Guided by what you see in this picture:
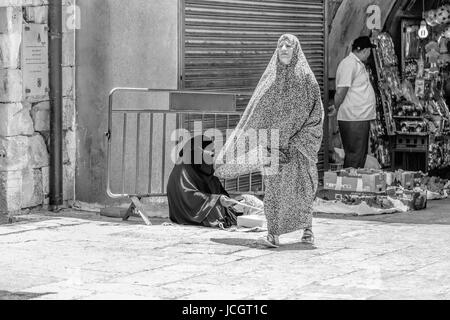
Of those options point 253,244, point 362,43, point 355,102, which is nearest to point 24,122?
point 253,244

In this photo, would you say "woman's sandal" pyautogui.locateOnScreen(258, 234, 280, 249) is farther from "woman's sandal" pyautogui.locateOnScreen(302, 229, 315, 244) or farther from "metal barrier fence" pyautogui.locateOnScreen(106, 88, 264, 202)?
"metal barrier fence" pyautogui.locateOnScreen(106, 88, 264, 202)

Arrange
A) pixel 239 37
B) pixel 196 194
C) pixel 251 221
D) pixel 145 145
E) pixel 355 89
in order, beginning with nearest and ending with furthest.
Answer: pixel 251 221 < pixel 196 194 < pixel 145 145 < pixel 239 37 < pixel 355 89

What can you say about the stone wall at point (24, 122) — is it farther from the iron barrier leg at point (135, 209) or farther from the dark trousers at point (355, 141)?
the dark trousers at point (355, 141)

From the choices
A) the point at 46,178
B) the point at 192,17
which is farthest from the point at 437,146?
the point at 46,178

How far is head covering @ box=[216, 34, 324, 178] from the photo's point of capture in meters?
9.34

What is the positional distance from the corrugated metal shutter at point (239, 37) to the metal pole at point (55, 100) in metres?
1.23

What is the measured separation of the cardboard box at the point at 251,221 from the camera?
34.1 feet

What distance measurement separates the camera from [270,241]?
9320 mm

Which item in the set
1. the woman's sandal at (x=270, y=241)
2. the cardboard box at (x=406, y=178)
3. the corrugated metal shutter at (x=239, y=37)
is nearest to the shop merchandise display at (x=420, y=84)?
the corrugated metal shutter at (x=239, y=37)

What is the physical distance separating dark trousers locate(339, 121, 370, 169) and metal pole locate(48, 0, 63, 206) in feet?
11.2

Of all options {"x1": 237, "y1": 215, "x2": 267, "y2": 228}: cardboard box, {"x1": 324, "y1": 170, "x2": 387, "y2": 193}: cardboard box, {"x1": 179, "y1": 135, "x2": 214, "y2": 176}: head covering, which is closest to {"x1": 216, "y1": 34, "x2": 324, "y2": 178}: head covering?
{"x1": 237, "y1": 215, "x2": 267, "y2": 228}: cardboard box

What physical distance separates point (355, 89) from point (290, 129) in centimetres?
402

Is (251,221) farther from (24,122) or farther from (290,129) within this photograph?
(24,122)

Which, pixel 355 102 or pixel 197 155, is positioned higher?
pixel 355 102
